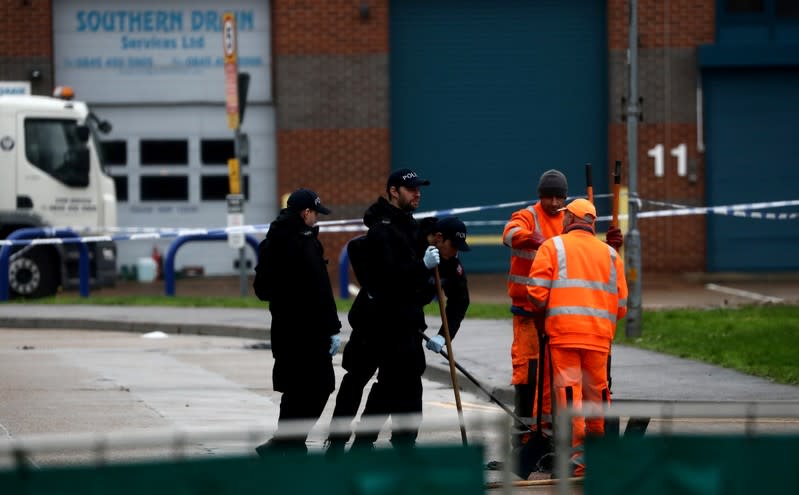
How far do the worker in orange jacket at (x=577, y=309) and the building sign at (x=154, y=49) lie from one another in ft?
67.8

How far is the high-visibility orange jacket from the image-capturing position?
9.02 metres

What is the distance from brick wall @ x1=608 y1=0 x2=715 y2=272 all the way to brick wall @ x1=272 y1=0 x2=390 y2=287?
14.2 ft

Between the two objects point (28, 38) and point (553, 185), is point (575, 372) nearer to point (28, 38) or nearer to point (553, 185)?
point (553, 185)

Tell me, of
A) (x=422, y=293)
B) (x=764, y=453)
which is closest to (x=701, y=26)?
(x=422, y=293)

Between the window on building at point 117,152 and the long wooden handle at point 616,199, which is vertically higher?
the window on building at point 117,152

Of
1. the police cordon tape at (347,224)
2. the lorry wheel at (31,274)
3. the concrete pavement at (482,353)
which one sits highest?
the police cordon tape at (347,224)

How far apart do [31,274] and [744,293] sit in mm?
11153

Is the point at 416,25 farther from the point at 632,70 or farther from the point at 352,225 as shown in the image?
the point at 632,70

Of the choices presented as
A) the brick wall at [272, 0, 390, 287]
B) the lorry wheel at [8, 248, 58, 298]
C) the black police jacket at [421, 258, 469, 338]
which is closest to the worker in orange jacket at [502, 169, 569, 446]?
the black police jacket at [421, 258, 469, 338]

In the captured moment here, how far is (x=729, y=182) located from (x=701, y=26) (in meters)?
2.89

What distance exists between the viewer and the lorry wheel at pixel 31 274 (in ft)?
77.4

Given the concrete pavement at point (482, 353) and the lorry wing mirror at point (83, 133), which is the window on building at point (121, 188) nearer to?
the lorry wing mirror at point (83, 133)

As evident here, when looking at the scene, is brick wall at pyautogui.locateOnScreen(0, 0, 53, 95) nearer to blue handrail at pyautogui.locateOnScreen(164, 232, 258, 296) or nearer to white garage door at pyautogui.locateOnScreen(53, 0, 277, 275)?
white garage door at pyautogui.locateOnScreen(53, 0, 277, 275)

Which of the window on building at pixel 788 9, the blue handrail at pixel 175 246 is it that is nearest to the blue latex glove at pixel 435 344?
the blue handrail at pixel 175 246
